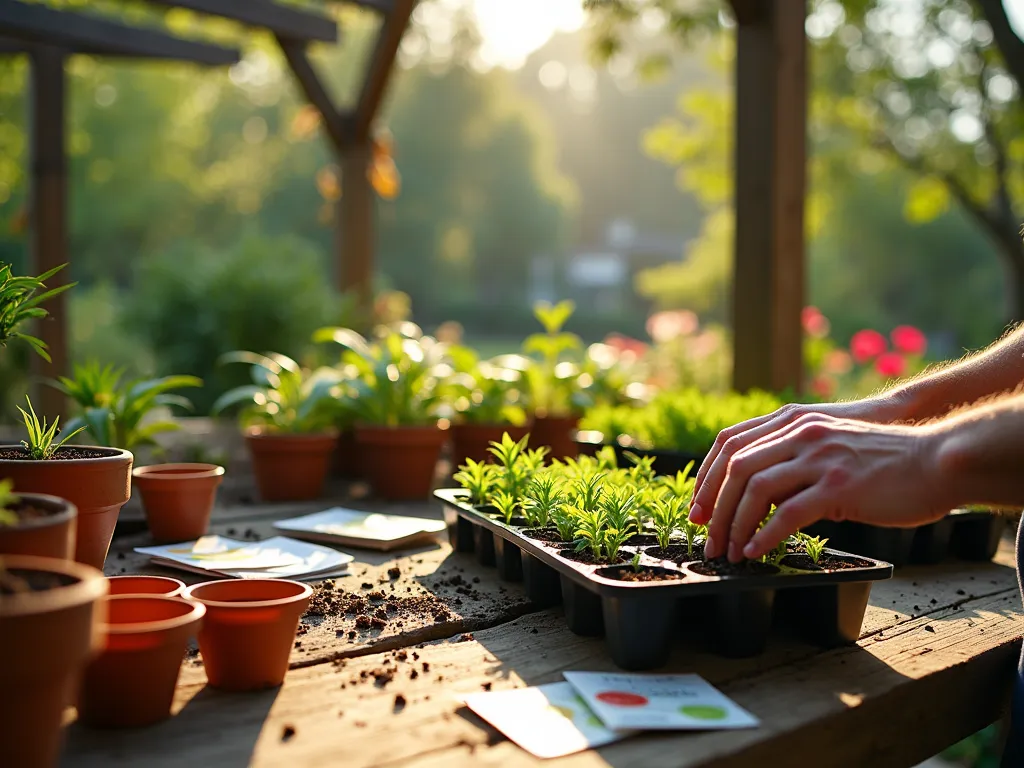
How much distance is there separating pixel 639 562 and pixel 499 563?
42cm

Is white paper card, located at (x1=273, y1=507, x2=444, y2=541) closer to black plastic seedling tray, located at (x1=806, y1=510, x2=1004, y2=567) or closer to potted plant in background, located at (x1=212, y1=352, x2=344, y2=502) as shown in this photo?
potted plant in background, located at (x1=212, y1=352, x2=344, y2=502)

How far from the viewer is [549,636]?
1.22 meters

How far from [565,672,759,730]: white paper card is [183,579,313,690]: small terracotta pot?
1.11 feet

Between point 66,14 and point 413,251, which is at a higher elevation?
point 413,251

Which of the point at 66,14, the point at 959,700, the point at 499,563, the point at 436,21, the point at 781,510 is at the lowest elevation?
the point at 959,700

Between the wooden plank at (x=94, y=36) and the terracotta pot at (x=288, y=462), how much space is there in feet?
7.00

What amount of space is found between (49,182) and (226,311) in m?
1.57

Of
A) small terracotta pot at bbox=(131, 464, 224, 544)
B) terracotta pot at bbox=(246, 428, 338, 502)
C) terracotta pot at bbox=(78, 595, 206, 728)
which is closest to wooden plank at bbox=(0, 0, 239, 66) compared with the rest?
terracotta pot at bbox=(246, 428, 338, 502)

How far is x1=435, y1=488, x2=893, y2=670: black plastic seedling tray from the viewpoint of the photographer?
105 centimetres

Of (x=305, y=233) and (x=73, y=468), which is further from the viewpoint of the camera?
(x=305, y=233)

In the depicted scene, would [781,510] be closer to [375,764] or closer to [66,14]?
[375,764]

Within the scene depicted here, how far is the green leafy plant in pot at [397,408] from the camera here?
238 centimetres

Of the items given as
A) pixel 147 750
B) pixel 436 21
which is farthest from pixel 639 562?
pixel 436 21

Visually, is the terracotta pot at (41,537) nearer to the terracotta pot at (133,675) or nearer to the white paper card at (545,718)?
the terracotta pot at (133,675)
